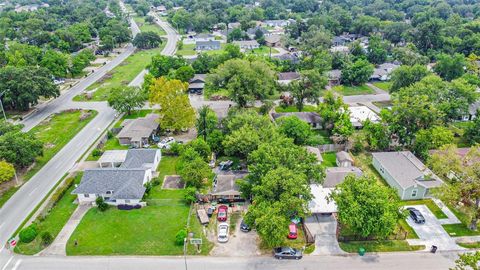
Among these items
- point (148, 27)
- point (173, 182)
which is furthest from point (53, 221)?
point (148, 27)

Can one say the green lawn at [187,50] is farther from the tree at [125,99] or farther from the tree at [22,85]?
the tree at [22,85]

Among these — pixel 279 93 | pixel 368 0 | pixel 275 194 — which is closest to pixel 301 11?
pixel 368 0

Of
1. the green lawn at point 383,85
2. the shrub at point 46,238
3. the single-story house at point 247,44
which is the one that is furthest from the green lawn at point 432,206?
the single-story house at point 247,44

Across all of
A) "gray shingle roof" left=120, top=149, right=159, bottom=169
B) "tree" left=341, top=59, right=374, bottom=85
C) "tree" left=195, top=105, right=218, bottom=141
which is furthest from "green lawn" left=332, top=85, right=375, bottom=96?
"gray shingle roof" left=120, top=149, right=159, bottom=169

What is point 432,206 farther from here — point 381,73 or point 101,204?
point 381,73

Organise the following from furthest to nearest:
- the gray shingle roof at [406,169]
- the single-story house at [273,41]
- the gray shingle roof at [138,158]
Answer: the single-story house at [273,41] < the gray shingle roof at [138,158] < the gray shingle roof at [406,169]

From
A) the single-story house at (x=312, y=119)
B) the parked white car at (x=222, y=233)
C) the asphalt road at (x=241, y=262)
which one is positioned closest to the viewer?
the asphalt road at (x=241, y=262)
